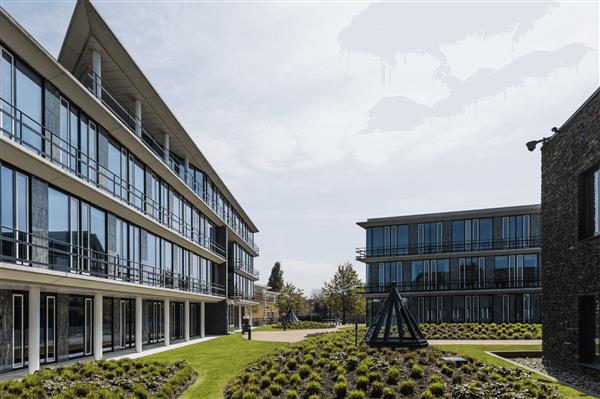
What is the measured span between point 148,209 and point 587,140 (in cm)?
2012

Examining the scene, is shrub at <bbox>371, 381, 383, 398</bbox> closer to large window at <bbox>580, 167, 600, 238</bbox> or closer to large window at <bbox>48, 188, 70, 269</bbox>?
large window at <bbox>580, 167, 600, 238</bbox>

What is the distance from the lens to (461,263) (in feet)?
156

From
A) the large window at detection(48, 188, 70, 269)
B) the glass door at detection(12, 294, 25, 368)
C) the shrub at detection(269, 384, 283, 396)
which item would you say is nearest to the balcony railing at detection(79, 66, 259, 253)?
the large window at detection(48, 188, 70, 269)

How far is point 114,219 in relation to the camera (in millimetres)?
22484

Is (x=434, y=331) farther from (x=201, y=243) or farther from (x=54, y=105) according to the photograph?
(x=54, y=105)

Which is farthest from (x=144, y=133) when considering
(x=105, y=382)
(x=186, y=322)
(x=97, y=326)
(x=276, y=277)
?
(x=276, y=277)

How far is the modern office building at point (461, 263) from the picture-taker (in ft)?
147

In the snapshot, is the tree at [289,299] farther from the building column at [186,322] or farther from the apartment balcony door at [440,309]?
the building column at [186,322]

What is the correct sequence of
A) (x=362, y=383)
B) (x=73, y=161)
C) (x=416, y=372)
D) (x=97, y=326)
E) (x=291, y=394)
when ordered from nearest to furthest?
(x=291, y=394), (x=362, y=383), (x=416, y=372), (x=73, y=161), (x=97, y=326)

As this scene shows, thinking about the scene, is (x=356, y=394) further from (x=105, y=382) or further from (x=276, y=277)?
(x=276, y=277)

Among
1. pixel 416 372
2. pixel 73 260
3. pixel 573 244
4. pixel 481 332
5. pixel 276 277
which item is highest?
pixel 573 244

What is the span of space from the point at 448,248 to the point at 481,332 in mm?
14594

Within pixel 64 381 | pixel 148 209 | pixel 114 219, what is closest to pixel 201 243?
pixel 148 209

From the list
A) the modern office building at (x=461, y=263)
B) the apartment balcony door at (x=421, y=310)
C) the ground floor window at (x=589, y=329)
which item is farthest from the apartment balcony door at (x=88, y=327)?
the apartment balcony door at (x=421, y=310)
